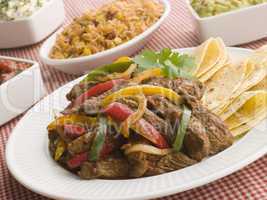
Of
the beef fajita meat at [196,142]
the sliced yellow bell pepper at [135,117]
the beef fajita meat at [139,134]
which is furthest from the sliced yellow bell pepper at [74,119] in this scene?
the beef fajita meat at [196,142]

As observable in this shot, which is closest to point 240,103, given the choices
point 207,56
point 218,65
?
point 218,65

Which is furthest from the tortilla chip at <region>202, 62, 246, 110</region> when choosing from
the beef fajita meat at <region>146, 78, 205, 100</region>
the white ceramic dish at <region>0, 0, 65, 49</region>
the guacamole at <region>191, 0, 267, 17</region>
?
the white ceramic dish at <region>0, 0, 65, 49</region>

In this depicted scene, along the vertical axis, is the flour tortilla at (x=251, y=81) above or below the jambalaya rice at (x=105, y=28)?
above

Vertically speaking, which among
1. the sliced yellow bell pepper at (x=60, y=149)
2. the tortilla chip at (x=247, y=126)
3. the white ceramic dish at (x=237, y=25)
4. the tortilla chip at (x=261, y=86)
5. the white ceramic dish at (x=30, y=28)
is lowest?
the white ceramic dish at (x=30, y=28)

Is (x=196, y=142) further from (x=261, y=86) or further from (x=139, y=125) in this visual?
(x=261, y=86)

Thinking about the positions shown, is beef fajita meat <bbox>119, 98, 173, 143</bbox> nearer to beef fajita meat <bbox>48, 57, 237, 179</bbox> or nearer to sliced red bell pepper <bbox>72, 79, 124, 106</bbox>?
beef fajita meat <bbox>48, 57, 237, 179</bbox>

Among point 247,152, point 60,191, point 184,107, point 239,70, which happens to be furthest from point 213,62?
point 60,191

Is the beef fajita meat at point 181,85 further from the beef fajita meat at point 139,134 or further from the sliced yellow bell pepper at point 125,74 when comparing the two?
the sliced yellow bell pepper at point 125,74
